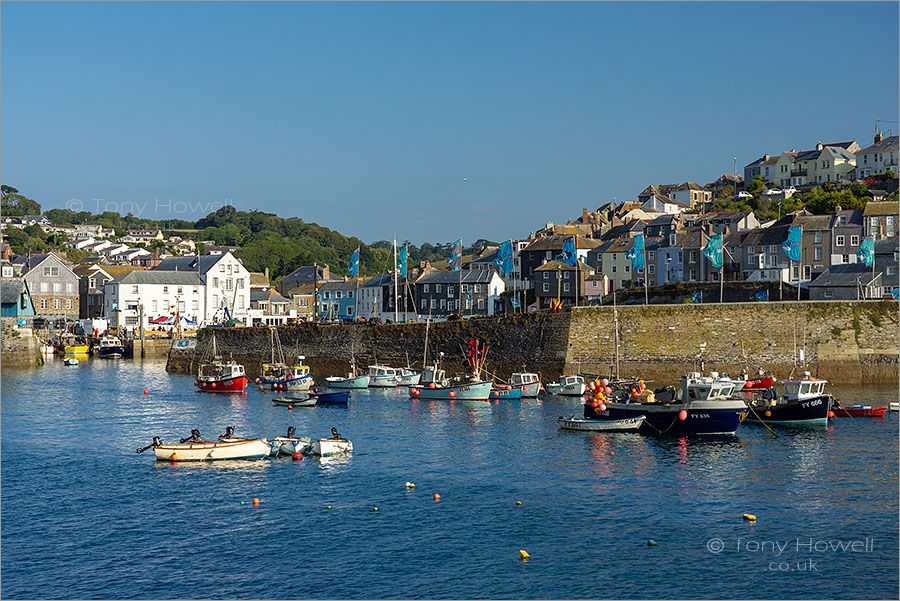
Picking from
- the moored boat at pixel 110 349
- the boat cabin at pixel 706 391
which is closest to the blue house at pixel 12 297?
the moored boat at pixel 110 349

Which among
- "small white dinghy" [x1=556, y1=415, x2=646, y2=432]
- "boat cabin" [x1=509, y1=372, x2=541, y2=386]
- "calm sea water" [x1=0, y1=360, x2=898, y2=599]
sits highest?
"boat cabin" [x1=509, y1=372, x2=541, y2=386]

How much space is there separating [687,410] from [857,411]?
1044cm

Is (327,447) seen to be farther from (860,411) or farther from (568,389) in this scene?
(860,411)

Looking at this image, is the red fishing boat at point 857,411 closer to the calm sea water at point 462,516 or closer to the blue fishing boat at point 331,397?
the calm sea water at point 462,516

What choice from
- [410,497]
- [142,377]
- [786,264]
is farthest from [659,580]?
[786,264]

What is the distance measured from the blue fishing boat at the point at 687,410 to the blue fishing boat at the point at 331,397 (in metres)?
15.9

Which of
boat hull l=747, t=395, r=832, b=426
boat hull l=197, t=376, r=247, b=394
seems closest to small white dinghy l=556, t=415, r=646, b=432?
boat hull l=747, t=395, r=832, b=426

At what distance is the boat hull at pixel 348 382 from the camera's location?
202 ft

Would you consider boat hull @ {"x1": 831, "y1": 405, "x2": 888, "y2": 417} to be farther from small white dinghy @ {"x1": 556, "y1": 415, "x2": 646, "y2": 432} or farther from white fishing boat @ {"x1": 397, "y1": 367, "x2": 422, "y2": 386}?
white fishing boat @ {"x1": 397, "y1": 367, "x2": 422, "y2": 386}

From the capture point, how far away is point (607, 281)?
305 feet

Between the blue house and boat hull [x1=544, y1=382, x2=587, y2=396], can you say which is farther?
the blue house

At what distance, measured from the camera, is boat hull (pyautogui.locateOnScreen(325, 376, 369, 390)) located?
6150 centimetres

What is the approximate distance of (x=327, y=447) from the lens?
37.8 metres

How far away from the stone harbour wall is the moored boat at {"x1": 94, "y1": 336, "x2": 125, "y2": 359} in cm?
4079
